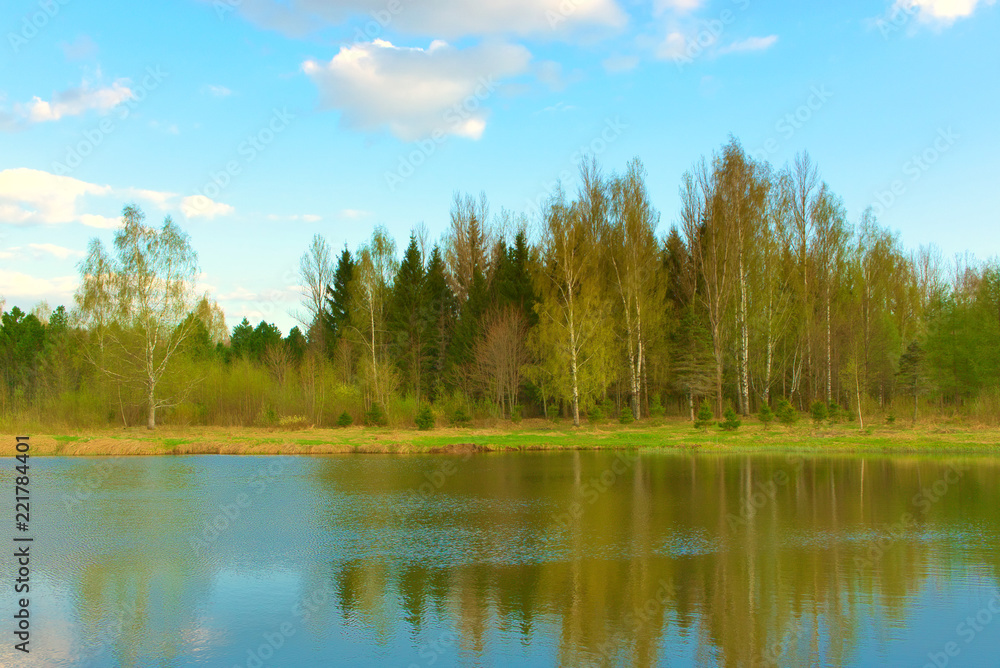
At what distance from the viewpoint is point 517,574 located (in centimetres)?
1020

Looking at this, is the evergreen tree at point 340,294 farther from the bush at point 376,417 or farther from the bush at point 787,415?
the bush at point 787,415

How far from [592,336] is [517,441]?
10.4 m

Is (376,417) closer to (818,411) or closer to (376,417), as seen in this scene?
(376,417)

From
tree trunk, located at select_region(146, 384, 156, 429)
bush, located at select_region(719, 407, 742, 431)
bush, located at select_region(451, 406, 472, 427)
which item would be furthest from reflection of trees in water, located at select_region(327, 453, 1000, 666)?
tree trunk, located at select_region(146, 384, 156, 429)

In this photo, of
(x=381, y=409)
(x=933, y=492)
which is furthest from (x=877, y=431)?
(x=381, y=409)

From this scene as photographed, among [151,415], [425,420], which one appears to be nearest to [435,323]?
[425,420]

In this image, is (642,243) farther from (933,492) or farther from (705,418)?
(933,492)

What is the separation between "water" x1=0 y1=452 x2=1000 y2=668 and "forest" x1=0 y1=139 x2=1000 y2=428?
19.2 metres

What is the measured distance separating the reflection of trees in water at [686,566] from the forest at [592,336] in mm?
18950

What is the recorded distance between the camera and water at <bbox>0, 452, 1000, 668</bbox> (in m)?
7.45

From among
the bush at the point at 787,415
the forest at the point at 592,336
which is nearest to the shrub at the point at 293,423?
the forest at the point at 592,336

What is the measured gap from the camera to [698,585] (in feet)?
31.2

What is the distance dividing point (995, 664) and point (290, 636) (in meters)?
7.62

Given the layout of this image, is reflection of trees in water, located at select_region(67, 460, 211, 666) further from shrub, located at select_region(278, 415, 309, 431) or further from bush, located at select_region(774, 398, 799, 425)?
bush, located at select_region(774, 398, 799, 425)
